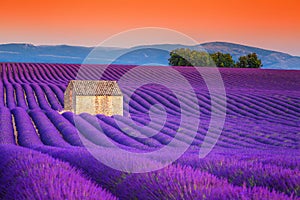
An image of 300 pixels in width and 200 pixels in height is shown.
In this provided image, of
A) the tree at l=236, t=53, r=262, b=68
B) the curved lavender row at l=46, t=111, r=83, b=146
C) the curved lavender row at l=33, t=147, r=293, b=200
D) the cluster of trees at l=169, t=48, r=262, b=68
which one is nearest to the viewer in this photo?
the curved lavender row at l=33, t=147, r=293, b=200

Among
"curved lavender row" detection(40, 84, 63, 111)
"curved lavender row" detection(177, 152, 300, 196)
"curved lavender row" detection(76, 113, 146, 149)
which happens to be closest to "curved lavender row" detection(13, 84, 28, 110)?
"curved lavender row" detection(40, 84, 63, 111)

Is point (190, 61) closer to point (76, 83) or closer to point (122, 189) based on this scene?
point (76, 83)

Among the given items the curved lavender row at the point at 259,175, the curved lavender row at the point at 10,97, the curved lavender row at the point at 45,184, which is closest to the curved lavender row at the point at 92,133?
the curved lavender row at the point at 10,97

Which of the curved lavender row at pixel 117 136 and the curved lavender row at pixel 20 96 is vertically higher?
the curved lavender row at pixel 117 136

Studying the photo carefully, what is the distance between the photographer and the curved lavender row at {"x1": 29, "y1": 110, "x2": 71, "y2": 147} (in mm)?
15445

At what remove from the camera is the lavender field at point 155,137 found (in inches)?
142

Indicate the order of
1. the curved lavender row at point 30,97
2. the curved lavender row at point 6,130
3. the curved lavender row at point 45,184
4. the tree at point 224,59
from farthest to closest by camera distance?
1. the tree at point 224,59
2. the curved lavender row at point 30,97
3. the curved lavender row at point 6,130
4. the curved lavender row at point 45,184

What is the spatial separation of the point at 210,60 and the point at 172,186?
78.3 metres

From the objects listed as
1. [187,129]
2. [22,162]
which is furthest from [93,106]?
[22,162]

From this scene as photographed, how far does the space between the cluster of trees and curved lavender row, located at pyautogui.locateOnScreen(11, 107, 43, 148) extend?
180 ft

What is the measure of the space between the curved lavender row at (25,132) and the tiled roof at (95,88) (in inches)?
232

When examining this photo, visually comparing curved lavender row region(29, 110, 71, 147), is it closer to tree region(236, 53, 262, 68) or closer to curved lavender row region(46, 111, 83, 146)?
curved lavender row region(46, 111, 83, 146)

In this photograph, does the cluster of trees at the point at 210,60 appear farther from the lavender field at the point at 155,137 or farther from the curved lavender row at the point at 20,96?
the curved lavender row at the point at 20,96

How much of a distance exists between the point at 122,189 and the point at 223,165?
160 centimetres
